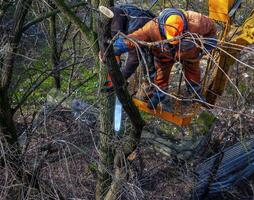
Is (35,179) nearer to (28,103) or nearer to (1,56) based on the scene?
(1,56)

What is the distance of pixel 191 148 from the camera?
279 inches

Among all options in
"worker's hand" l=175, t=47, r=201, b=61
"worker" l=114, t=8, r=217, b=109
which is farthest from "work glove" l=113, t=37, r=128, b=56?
"worker's hand" l=175, t=47, r=201, b=61

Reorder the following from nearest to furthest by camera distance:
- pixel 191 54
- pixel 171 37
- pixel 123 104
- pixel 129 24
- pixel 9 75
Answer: pixel 123 104
pixel 9 75
pixel 171 37
pixel 191 54
pixel 129 24

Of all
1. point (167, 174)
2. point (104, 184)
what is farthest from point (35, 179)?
point (167, 174)

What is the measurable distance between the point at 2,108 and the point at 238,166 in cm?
379

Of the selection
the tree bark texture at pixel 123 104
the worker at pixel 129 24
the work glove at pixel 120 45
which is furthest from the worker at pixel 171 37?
the tree bark texture at pixel 123 104

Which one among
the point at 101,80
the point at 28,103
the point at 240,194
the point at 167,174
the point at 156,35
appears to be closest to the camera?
the point at 101,80

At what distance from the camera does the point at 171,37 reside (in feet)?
15.0

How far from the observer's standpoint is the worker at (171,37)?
4.62 meters

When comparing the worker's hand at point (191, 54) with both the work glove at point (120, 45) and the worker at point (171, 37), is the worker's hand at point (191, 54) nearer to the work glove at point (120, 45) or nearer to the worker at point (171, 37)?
the worker at point (171, 37)

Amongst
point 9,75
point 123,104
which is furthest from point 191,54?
point 9,75

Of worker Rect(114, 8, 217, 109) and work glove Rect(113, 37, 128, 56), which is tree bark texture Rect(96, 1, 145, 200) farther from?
worker Rect(114, 8, 217, 109)

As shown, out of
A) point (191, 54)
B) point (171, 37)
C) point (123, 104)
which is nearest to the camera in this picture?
point (123, 104)

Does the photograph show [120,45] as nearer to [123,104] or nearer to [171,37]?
[171,37]
